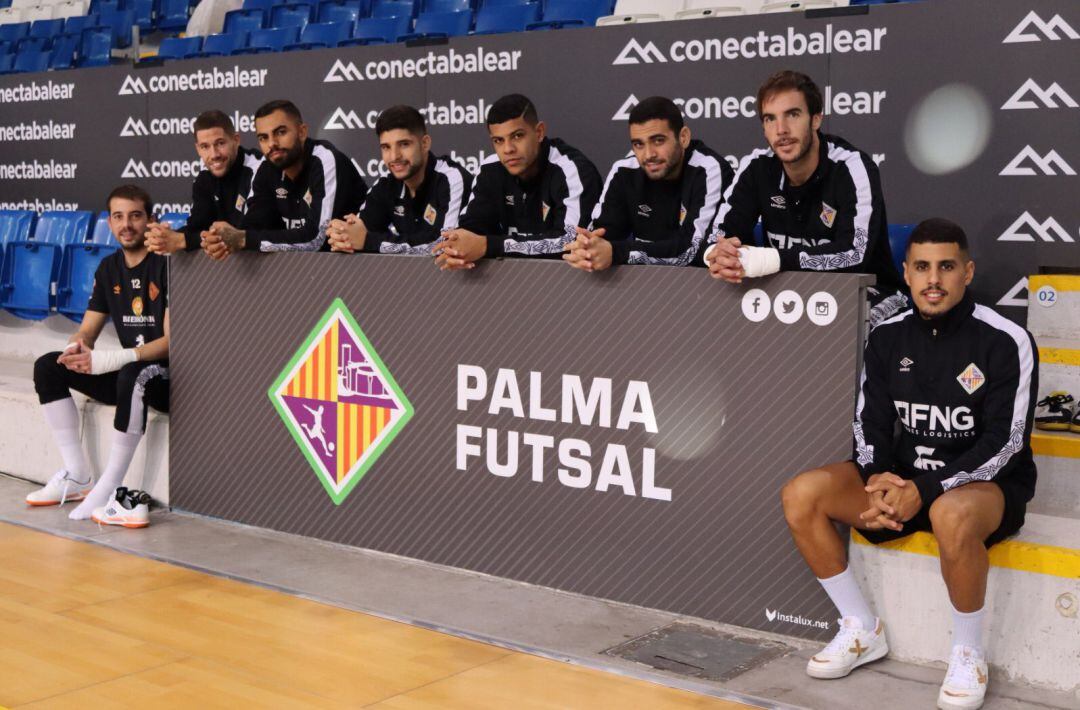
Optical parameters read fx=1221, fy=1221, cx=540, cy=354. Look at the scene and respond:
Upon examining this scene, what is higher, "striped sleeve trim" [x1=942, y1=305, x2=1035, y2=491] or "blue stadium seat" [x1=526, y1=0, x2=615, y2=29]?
"blue stadium seat" [x1=526, y1=0, x2=615, y2=29]

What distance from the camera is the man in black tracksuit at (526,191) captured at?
5.17 metres

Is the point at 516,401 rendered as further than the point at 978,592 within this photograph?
Yes

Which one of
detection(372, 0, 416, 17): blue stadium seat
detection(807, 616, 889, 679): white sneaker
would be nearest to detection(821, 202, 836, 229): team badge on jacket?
detection(807, 616, 889, 679): white sneaker

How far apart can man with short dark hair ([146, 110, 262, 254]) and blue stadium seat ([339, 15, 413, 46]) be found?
260 cm

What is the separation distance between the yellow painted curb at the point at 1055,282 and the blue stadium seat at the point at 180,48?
728cm

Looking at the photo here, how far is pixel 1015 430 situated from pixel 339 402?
295cm

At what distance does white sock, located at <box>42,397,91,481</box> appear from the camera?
20.9 feet

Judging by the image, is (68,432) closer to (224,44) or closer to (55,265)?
(55,265)

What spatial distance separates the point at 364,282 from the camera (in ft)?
17.8

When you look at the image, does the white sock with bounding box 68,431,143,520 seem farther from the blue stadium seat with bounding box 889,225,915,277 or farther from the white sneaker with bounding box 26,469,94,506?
the blue stadium seat with bounding box 889,225,915,277

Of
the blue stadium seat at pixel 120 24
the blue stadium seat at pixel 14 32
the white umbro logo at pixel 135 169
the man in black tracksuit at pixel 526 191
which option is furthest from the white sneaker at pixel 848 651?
the blue stadium seat at pixel 14 32

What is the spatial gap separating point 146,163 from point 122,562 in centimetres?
546

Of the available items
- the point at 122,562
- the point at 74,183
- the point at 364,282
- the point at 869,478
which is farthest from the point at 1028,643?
the point at 74,183

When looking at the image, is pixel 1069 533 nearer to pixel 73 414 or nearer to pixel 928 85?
pixel 928 85
